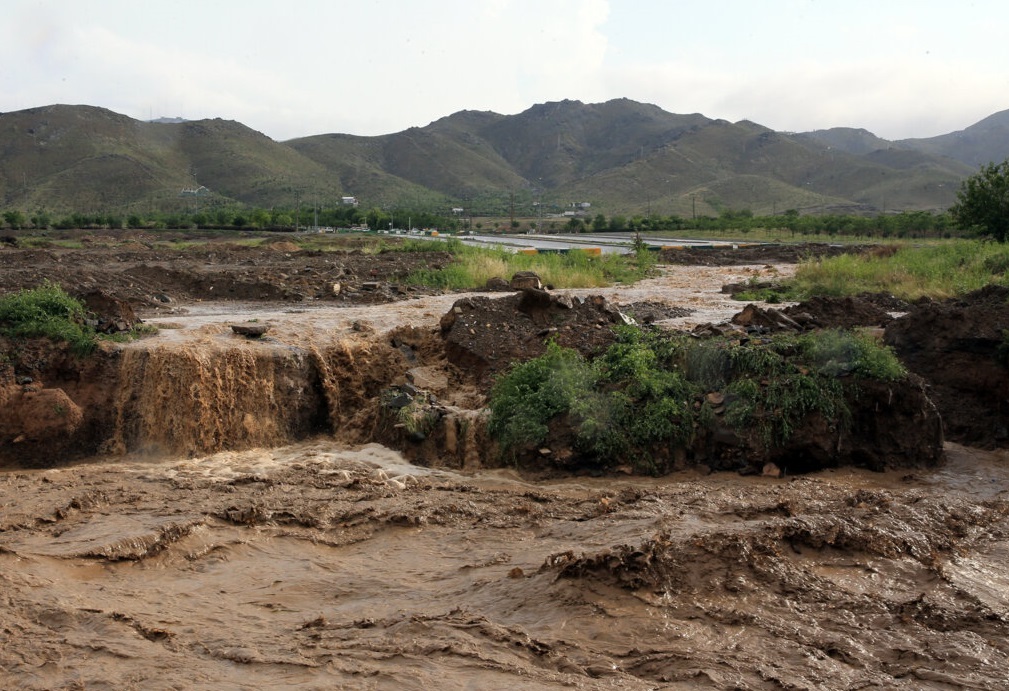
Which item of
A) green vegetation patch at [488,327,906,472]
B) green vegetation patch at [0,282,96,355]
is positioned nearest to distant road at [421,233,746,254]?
green vegetation patch at [0,282,96,355]

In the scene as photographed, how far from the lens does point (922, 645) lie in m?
5.31

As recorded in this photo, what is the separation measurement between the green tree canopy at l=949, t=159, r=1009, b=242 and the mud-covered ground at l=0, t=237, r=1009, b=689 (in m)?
15.0

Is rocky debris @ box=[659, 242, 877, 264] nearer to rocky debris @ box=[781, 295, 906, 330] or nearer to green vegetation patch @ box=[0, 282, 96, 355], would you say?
rocky debris @ box=[781, 295, 906, 330]

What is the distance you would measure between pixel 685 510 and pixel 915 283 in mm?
12871

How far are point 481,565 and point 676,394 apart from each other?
A: 14.2ft

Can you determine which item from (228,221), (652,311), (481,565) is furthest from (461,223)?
(481,565)

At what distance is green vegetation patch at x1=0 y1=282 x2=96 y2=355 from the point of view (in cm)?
1149

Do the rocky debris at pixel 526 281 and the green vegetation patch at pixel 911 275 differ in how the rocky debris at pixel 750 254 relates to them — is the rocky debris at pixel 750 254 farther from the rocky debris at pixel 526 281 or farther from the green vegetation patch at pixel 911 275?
the rocky debris at pixel 526 281

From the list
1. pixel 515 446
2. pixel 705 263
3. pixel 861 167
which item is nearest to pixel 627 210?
pixel 861 167

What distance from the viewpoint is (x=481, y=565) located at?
22.6 ft

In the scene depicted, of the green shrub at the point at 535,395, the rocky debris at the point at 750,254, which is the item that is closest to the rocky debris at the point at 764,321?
the green shrub at the point at 535,395

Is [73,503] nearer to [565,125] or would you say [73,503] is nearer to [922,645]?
[922,645]

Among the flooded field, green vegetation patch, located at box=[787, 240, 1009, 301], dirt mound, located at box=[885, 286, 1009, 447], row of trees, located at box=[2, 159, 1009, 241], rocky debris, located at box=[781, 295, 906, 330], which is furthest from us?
row of trees, located at box=[2, 159, 1009, 241]

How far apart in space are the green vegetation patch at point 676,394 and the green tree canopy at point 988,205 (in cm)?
1668
